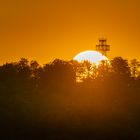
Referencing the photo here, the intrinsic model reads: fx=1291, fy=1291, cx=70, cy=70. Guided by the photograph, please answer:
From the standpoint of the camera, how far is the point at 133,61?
463ft

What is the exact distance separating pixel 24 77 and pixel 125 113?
1781cm

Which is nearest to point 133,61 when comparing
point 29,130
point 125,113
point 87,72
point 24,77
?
point 87,72

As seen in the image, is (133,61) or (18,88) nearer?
(18,88)

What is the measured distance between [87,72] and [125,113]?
2231cm

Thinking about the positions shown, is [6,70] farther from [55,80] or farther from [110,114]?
[110,114]

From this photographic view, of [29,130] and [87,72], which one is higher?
[87,72]

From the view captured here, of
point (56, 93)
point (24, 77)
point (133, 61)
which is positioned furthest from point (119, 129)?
point (133, 61)

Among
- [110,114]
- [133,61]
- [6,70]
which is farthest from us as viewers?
[133,61]

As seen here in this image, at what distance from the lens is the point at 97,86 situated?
126000mm

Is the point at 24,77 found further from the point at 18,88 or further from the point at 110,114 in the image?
the point at 110,114

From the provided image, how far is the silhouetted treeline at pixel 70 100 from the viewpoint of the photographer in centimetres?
10738

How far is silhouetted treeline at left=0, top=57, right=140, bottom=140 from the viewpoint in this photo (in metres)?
107

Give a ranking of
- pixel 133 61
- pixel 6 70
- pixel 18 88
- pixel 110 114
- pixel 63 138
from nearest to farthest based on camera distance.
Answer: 1. pixel 63 138
2. pixel 110 114
3. pixel 18 88
4. pixel 6 70
5. pixel 133 61

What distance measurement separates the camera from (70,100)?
117 meters
